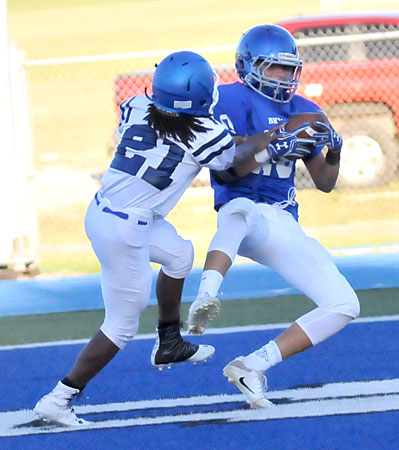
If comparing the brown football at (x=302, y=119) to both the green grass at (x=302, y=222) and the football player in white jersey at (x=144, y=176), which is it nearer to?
the football player in white jersey at (x=144, y=176)

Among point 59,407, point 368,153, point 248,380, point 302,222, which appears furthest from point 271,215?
point 368,153

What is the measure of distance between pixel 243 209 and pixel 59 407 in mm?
1105

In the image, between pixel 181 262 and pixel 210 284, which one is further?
pixel 181 262

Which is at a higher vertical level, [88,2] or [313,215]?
[313,215]

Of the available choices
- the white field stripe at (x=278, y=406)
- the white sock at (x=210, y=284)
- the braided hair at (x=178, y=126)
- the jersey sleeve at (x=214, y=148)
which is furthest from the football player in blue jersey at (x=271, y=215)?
the braided hair at (x=178, y=126)

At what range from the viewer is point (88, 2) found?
2878cm

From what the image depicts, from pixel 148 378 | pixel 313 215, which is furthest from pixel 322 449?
pixel 313 215

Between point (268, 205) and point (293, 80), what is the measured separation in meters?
0.56

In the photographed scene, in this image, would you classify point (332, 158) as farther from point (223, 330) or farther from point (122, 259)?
point (223, 330)

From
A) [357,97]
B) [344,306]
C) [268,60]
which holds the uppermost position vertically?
[268,60]

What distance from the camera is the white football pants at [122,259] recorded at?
390 centimetres

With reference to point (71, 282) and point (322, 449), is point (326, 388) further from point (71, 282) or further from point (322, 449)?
point (71, 282)

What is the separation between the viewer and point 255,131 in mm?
4281

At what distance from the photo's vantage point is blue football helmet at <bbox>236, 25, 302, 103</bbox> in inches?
168
